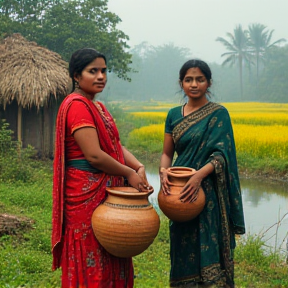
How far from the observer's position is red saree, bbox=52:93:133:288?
2.13m

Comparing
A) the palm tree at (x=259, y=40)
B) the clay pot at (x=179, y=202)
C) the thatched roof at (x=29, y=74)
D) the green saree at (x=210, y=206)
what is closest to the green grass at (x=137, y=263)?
the green saree at (x=210, y=206)

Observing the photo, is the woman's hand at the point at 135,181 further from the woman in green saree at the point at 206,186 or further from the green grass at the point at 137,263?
the green grass at the point at 137,263

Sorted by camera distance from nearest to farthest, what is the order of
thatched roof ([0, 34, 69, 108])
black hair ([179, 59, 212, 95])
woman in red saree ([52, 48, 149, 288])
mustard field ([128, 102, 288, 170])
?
woman in red saree ([52, 48, 149, 288]) → black hair ([179, 59, 212, 95]) → thatched roof ([0, 34, 69, 108]) → mustard field ([128, 102, 288, 170])

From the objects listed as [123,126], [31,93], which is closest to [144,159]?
[31,93]

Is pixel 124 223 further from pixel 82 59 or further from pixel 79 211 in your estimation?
pixel 82 59

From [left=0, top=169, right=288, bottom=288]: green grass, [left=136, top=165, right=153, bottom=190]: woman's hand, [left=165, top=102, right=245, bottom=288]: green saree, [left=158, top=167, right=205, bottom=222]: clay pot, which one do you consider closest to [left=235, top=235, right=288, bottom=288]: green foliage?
[left=0, top=169, right=288, bottom=288]: green grass

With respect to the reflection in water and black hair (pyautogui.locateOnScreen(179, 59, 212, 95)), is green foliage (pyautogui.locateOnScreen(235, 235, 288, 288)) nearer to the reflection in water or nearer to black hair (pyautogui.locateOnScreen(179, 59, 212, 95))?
the reflection in water

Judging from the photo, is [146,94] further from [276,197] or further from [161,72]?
[276,197]

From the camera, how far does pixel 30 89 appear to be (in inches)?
324

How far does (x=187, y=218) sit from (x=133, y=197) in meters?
0.52

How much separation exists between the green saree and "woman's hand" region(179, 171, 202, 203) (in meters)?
0.16

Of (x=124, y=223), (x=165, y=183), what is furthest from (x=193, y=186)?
(x=124, y=223)

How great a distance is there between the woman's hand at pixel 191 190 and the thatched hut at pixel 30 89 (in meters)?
6.15

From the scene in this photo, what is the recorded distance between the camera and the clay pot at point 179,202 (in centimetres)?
240
